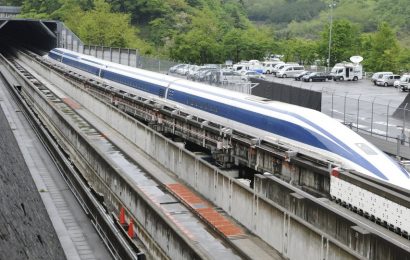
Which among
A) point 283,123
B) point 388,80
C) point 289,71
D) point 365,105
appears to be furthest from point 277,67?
point 283,123

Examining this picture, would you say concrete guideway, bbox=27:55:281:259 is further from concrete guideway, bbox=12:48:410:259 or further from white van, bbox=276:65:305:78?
white van, bbox=276:65:305:78

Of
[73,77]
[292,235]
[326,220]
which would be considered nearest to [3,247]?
[292,235]

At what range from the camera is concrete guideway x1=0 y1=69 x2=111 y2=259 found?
17.4 m

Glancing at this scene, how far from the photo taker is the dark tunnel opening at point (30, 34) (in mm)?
88500

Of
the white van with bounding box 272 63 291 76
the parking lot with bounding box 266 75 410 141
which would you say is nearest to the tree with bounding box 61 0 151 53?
the white van with bounding box 272 63 291 76

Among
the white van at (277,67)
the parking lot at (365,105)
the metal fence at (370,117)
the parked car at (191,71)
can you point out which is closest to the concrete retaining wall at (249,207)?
the parking lot at (365,105)

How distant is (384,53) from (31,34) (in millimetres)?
58752

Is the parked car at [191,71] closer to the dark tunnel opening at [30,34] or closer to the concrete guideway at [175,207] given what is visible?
the concrete guideway at [175,207]

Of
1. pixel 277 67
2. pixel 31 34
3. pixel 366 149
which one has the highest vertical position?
pixel 31 34

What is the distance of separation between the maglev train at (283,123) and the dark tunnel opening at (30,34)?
47521 mm

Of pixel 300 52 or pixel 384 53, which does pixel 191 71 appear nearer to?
pixel 384 53

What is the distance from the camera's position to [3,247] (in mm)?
15680

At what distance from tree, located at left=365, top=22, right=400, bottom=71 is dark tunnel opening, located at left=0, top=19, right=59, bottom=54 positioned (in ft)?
146

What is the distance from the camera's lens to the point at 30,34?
109m
